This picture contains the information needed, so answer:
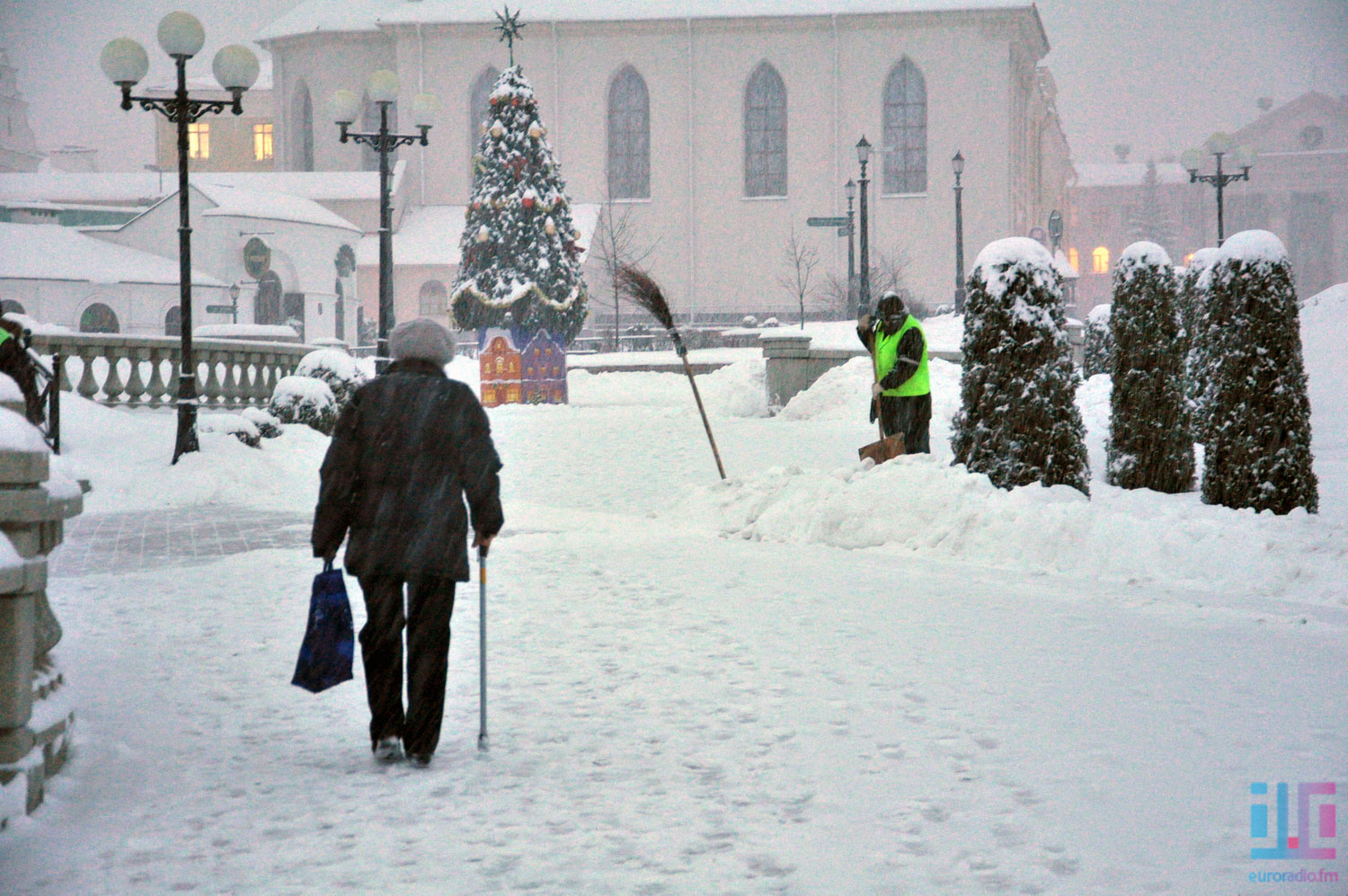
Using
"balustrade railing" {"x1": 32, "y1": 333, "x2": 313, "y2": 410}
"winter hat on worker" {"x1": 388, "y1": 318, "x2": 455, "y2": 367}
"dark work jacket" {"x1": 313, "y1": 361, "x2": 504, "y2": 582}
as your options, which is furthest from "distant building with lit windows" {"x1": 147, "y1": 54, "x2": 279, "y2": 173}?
"dark work jacket" {"x1": 313, "y1": 361, "x2": 504, "y2": 582}

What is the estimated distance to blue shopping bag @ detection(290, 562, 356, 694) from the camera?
5438 mm

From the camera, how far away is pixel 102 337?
18062 mm

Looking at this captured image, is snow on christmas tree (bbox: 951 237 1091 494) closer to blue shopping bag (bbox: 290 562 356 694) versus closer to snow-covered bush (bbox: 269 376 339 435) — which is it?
blue shopping bag (bbox: 290 562 356 694)

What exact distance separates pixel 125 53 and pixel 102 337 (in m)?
3.59

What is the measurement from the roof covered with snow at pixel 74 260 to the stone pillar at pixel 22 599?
45348mm

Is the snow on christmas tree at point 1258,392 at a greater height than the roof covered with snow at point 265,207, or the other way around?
the roof covered with snow at point 265,207

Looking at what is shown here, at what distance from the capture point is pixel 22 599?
464cm

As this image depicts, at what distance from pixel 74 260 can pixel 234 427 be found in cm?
3442

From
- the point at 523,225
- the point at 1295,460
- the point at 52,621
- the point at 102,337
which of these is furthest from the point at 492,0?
the point at 52,621

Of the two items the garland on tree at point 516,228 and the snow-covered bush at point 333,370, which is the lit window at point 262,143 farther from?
the snow-covered bush at point 333,370

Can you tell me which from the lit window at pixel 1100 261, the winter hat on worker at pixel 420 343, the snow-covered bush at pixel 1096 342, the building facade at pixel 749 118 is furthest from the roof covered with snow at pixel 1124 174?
the winter hat on worker at pixel 420 343

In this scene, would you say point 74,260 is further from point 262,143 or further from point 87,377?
point 262,143

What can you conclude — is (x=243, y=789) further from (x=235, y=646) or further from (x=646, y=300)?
(x=646, y=300)

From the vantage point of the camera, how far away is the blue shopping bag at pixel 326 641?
5438mm
